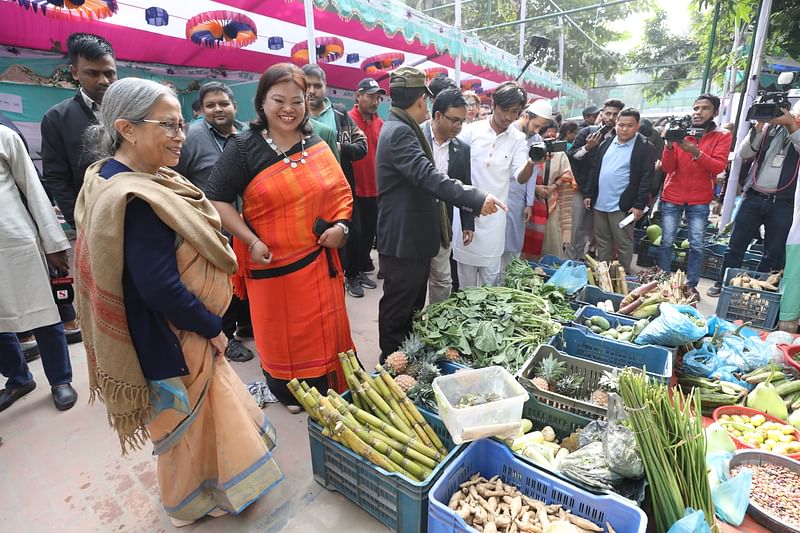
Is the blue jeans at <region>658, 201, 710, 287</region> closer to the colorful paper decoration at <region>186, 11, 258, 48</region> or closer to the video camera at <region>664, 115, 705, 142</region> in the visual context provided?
the video camera at <region>664, 115, 705, 142</region>

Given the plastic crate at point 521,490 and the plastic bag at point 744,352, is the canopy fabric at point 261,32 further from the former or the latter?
the plastic bag at point 744,352

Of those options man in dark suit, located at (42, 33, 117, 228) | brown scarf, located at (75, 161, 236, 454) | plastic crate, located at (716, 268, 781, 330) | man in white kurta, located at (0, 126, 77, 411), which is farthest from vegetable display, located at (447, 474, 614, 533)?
plastic crate, located at (716, 268, 781, 330)

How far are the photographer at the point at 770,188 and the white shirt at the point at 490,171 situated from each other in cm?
222

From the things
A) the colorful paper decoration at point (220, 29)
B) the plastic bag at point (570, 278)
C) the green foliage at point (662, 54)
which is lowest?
the plastic bag at point (570, 278)

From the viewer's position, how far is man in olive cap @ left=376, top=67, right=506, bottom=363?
246 centimetres

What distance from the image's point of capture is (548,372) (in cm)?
235

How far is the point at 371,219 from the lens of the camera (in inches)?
194

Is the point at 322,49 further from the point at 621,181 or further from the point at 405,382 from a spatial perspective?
the point at 405,382

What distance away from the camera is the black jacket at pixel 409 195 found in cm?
245

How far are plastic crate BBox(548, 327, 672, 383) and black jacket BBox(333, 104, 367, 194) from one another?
2270 millimetres

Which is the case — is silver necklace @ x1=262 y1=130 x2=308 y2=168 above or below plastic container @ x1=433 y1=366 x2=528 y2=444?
above

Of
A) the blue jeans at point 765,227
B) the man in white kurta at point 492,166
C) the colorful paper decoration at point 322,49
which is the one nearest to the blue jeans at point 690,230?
the blue jeans at point 765,227

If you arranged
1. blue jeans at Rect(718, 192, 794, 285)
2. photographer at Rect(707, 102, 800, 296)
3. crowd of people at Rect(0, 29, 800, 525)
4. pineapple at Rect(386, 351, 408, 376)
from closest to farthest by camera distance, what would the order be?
crowd of people at Rect(0, 29, 800, 525), pineapple at Rect(386, 351, 408, 376), photographer at Rect(707, 102, 800, 296), blue jeans at Rect(718, 192, 794, 285)

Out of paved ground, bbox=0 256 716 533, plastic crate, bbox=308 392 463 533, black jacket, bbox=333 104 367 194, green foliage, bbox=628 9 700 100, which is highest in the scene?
green foliage, bbox=628 9 700 100
